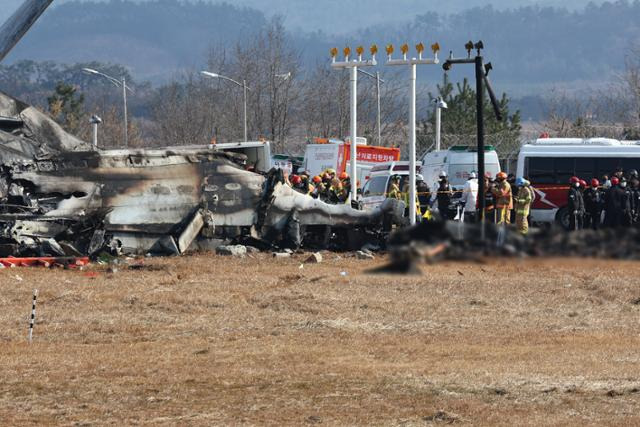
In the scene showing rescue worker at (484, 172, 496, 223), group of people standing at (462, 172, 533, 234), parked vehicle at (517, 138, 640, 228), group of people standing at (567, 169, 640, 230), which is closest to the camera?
group of people standing at (462, 172, 533, 234)

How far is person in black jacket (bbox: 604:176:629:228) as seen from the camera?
27.8 meters

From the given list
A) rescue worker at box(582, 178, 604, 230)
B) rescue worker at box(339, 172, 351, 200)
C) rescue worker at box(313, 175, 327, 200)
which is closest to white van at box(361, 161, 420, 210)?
rescue worker at box(339, 172, 351, 200)

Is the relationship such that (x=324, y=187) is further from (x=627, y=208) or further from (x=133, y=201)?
(x=627, y=208)

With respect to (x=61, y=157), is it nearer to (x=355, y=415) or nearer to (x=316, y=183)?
(x=316, y=183)

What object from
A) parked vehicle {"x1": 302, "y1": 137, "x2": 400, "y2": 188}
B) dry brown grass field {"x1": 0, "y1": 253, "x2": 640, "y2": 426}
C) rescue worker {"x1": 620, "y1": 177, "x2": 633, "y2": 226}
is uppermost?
parked vehicle {"x1": 302, "y1": 137, "x2": 400, "y2": 188}

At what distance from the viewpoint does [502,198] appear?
2708 cm

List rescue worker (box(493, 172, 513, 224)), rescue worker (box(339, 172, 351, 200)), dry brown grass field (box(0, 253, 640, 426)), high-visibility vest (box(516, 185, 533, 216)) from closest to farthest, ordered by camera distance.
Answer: dry brown grass field (box(0, 253, 640, 426)) → high-visibility vest (box(516, 185, 533, 216)) → rescue worker (box(493, 172, 513, 224)) → rescue worker (box(339, 172, 351, 200))

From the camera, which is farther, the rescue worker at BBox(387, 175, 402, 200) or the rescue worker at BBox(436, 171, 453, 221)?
the rescue worker at BBox(387, 175, 402, 200)

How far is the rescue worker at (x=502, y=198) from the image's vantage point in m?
27.1

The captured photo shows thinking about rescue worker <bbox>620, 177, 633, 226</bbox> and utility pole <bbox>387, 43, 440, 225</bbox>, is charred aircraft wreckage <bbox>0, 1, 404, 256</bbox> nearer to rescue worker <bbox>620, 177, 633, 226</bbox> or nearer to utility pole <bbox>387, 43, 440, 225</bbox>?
utility pole <bbox>387, 43, 440, 225</bbox>

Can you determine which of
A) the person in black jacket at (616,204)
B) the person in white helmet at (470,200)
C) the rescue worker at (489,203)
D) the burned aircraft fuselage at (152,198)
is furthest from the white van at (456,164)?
the burned aircraft fuselage at (152,198)

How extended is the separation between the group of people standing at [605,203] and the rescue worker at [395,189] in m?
4.90

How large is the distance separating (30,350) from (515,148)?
3440 cm

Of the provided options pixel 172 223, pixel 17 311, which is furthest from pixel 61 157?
pixel 17 311
